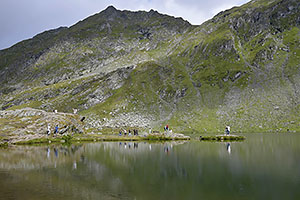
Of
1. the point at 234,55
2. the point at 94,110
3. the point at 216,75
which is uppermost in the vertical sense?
the point at 234,55

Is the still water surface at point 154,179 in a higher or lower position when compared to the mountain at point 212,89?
lower

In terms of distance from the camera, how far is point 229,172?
26.3m

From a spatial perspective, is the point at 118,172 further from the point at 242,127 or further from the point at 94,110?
the point at 94,110

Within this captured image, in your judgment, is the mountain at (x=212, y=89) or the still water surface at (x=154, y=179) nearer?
the still water surface at (x=154, y=179)

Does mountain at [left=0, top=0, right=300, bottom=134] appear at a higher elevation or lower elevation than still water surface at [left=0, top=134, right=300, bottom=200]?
higher

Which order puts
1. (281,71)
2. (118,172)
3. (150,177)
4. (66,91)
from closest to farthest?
1. (150,177)
2. (118,172)
3. (281,71)
4. (66,91)

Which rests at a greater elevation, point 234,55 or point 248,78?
point 234,55

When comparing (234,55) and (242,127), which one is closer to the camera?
(242,127)

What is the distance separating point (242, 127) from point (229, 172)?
88.1 metres

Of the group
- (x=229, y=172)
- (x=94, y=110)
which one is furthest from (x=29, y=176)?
(x=94, y=110)

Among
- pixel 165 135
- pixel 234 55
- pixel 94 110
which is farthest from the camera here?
pixel 234 55

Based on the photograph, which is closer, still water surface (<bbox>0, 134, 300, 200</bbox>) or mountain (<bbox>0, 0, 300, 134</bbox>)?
still water surface (<bbox>0, 134, 300, 200</bbox>)

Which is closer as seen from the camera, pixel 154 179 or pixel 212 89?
pixel 154 179

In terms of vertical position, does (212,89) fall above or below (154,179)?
above
